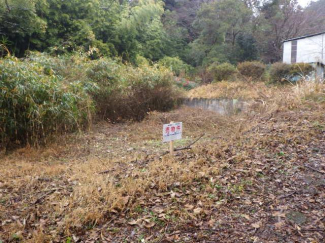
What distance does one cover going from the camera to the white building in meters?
11.1

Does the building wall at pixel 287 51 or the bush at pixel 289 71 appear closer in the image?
the bush at pixel 289 71

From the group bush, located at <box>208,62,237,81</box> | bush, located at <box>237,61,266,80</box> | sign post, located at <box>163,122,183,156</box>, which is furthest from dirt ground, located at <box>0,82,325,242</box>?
bush, located at <box>208,62,237,81</box>

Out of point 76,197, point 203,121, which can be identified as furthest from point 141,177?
point 203,121

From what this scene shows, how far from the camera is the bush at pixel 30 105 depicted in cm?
382

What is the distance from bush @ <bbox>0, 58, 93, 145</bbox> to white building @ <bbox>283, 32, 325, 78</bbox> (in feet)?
33.6

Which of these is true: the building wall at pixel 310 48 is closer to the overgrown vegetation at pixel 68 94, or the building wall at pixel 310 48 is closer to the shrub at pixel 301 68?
the shrub at pixel 301 68

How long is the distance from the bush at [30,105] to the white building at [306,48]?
10.3 metres

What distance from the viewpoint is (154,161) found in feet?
10.1

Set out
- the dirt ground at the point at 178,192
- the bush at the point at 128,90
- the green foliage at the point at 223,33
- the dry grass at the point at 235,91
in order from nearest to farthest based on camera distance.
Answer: the dirt ground at the point at 178,192
the bush at the point at 128,90
the dry grass at the point at 235,91
the green foliage at the point at 223,33

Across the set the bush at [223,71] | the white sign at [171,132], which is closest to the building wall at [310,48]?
the bush at [223,71]

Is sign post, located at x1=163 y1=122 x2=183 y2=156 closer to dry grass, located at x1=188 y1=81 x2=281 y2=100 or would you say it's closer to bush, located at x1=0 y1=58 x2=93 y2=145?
bush, located at x1=0 y1=58 x2=93 y2=145

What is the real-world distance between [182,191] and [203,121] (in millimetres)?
3958

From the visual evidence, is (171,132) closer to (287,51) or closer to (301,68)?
(301,68)

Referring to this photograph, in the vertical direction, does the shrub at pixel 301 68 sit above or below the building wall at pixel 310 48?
below
